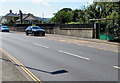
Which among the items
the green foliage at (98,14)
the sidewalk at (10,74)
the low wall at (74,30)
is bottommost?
the sidewalk at (10,74)

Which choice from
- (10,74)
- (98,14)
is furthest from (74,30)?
(10,74)

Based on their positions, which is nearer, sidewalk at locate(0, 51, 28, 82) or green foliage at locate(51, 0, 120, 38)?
sidewalk at locate(0, 51, 28, 82)

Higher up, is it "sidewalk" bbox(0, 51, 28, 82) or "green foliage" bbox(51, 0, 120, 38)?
"green foliage" bbox(51, 0, 120, 38)

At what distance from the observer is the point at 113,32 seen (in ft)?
75.2

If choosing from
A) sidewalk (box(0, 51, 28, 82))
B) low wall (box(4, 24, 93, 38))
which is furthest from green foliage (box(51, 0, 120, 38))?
sidewalk (box(0, 51, 28, 82))

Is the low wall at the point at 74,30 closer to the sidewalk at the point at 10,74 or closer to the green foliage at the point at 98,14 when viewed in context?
the green foliage at the point at 98,14

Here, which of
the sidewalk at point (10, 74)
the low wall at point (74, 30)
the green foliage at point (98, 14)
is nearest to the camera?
the sidewalk at point (10, 74)

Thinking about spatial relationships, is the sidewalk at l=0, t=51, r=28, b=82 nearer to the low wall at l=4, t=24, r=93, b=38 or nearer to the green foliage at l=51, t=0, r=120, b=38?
the green foliage at l=51, t=0, r=120, b=38

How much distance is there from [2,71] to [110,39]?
16.3 meters

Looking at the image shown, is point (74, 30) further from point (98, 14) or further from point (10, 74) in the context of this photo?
point (10, 74)

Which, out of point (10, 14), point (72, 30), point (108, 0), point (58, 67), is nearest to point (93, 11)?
point (72, 30)

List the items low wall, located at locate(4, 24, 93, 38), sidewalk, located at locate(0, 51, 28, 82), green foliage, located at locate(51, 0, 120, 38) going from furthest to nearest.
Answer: low wall, located at locate(4, 24, 93, 38) < green foliage, located at locate(51, 0, 120, 38) < sidewalk, located at locate(0, 51, 28, 82)

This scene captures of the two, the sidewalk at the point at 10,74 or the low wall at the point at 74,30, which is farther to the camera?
the low wall at the point at 74,30

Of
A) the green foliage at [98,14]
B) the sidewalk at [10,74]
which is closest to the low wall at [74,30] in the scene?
the green foliage at [98,14]
